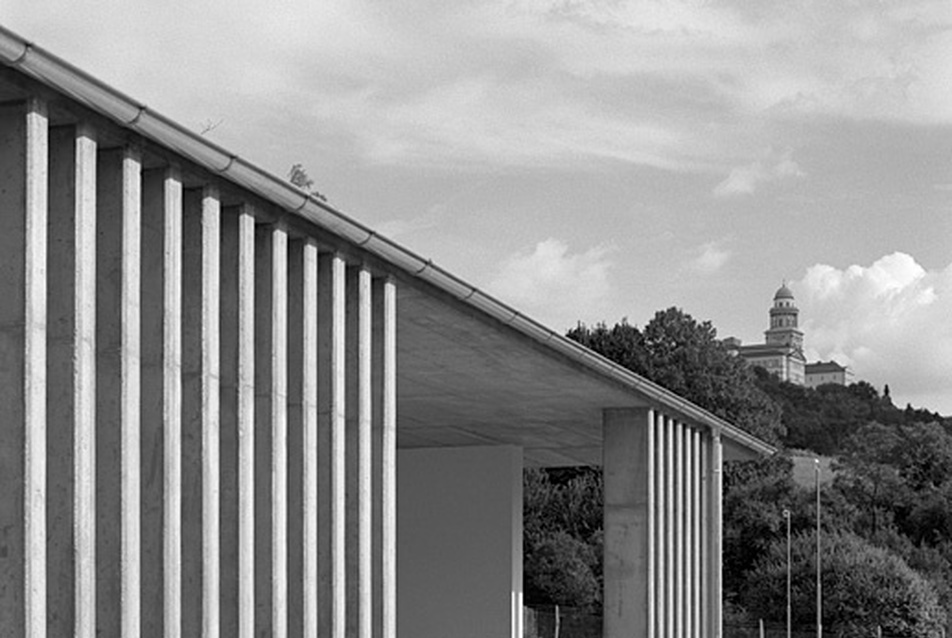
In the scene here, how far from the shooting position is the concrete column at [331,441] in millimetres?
13461

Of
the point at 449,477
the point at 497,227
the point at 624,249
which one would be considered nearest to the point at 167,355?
the point at 449,477

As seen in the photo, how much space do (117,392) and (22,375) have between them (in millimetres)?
967

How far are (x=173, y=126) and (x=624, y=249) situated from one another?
36.8 metres

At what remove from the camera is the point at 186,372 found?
11.5 m

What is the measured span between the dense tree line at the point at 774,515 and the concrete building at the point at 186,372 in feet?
102

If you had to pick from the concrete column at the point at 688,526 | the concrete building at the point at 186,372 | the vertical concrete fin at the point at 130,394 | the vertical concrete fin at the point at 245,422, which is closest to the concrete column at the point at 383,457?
the concrete building at the point at 186,372

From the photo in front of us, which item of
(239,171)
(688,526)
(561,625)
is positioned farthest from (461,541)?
(239,171)

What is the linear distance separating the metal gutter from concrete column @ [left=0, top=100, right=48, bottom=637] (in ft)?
1.22

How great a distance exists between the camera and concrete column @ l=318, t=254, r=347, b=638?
1346 cm

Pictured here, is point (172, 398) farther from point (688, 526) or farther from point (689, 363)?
point (689, 363)

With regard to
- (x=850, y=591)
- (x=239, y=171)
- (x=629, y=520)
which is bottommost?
(x=850, y=591)

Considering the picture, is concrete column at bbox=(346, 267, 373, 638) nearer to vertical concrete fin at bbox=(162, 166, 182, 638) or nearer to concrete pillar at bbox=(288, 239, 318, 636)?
concrete pillar at bbox=(288, 239, 318, 636)

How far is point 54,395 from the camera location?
9.95m

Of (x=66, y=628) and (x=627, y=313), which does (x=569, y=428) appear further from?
(x=627, y=313)
